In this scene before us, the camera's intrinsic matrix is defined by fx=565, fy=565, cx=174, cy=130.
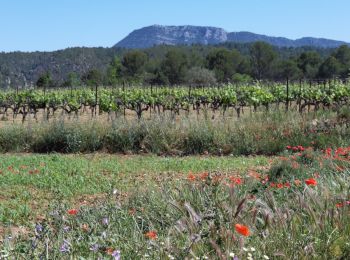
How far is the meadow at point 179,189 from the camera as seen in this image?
3.06 m

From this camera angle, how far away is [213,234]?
3055mm

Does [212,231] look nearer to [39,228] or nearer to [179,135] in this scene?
[39,228]

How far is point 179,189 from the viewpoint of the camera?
504cm

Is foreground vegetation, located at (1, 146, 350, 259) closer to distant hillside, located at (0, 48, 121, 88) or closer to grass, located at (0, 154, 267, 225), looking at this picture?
grass, located at (0, 154, 267, 225)

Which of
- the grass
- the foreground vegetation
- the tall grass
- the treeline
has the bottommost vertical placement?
the grass

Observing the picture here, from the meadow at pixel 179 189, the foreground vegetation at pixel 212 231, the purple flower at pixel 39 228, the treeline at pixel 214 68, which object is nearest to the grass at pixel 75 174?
the meadow at pixel 179 189

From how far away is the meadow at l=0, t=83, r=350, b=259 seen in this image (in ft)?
10.0

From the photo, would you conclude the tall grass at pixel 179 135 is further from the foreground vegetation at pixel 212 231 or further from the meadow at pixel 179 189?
the foreground vegetation at pixel 212 231

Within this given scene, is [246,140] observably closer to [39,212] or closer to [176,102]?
[39,212]

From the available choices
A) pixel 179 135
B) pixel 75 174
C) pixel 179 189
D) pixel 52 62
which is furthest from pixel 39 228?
pixel 52 62

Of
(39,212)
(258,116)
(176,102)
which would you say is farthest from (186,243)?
(176,102)

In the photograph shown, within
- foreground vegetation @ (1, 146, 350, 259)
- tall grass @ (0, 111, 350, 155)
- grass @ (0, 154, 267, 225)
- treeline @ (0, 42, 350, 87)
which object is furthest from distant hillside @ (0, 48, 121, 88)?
foreground vegetation @ (1, 146, 350, 259)

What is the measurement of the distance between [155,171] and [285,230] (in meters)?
7.65

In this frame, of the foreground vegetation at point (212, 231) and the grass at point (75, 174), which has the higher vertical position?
the foreground vegetation at point (212, 231)
